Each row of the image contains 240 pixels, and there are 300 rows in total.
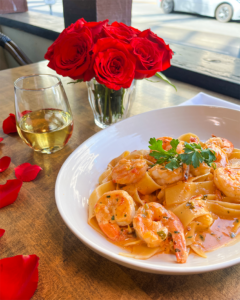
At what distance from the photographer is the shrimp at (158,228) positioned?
861mm

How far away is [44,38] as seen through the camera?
4148mm

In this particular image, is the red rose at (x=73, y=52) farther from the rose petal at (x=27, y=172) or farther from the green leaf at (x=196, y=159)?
the green leaf at (x=196, y=159)

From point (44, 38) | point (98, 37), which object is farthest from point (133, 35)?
point (44, 38)

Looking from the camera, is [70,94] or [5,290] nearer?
[5,290]

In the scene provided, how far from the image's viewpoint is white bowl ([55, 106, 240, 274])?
0.78m

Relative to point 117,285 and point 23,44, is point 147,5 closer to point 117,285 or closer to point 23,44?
point 23,44

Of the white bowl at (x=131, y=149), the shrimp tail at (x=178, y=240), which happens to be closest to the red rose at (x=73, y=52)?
the white bowl at (x=131, y=149)

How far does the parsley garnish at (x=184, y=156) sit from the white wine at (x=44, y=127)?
0.51 metres

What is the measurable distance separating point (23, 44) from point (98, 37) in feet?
13.2

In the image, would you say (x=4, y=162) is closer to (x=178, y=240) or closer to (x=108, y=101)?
(x=108, y=101)

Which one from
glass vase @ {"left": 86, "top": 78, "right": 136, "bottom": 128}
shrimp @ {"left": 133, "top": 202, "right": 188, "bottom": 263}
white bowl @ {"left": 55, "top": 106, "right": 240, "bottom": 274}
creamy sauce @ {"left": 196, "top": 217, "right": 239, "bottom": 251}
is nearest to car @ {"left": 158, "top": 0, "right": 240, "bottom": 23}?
white bowl @ {"left": 55, "top": 106, "right": 240, "bottom": 274}

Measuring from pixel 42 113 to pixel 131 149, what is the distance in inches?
20.1

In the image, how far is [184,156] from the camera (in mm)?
1075

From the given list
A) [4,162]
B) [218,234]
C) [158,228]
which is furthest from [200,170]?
[4,162]
